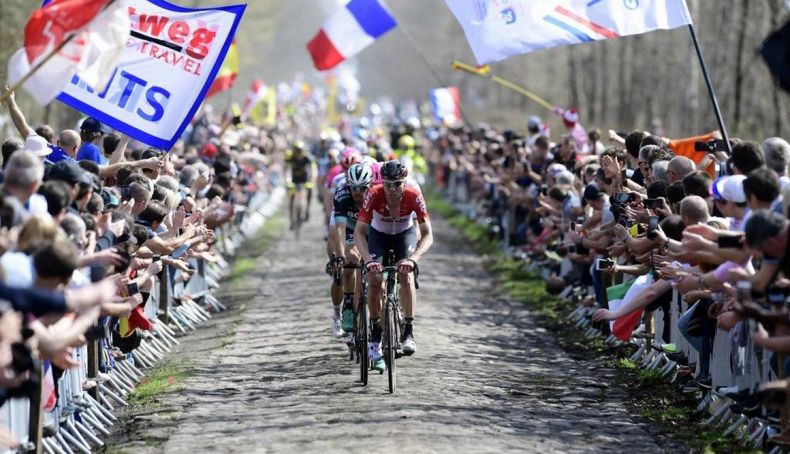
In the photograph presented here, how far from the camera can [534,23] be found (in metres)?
17.3

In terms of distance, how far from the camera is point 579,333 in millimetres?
18688

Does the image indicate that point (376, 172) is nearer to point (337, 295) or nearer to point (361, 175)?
point (361, 175)

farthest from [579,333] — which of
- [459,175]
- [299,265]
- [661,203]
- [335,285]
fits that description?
[459,175]

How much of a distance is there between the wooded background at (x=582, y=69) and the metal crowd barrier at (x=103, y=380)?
18.4 feet

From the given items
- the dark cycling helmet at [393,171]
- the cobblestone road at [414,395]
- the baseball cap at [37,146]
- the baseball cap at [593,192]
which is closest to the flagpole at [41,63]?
the baseball cap at [37,146]

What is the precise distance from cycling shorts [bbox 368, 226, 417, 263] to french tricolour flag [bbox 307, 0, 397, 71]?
10.3m

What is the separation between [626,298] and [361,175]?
2878 millimetres

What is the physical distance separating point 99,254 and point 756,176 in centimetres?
441

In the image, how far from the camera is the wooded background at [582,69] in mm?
42344

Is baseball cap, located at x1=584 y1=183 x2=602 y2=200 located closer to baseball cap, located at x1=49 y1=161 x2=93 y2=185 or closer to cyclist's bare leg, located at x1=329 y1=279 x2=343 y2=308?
cyclist's bare leg, located at x1=329 y1=279 x2=343 y2=308

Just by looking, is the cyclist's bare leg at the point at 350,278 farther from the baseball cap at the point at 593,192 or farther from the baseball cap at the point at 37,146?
the baseball cap at the point at 37,146

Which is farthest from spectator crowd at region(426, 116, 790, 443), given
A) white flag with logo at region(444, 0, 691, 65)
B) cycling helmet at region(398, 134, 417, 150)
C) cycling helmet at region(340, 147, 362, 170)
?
cycling helmet at region(398, 134, 417, 150)

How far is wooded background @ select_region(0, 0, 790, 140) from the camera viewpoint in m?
42.3

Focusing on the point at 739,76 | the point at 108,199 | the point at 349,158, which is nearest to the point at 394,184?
the point at 108,199
